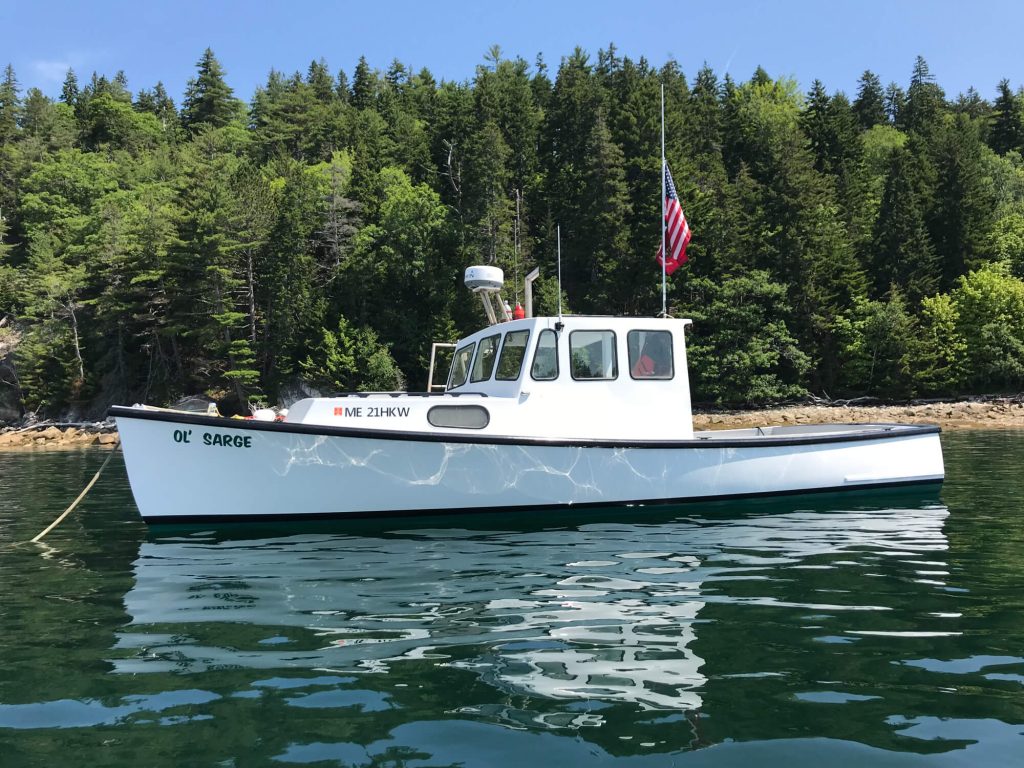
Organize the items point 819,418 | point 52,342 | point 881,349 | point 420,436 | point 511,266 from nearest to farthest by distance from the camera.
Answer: point 420,436
point 819,418
point 881,349
point 52,342
point 511,266

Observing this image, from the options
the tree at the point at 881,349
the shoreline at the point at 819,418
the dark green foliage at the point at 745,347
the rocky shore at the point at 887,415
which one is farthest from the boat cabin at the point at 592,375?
the tree at the point at 881,349

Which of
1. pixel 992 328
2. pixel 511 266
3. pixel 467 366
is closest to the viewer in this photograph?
pixel 467 366

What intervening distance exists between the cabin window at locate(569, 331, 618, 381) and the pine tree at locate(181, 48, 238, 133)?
99779mm

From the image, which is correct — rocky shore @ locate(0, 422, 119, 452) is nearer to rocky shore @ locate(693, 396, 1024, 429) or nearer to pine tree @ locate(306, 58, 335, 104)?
rocky shore @ locate(693, 396, 1024, 429)

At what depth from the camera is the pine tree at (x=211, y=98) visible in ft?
318

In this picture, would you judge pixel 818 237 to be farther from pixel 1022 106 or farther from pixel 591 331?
pixel 1022 106

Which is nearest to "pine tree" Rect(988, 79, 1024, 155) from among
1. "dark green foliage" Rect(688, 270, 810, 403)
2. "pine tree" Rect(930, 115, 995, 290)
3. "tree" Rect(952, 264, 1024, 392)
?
"pine tree" Rect(930, 115, 995, 290)

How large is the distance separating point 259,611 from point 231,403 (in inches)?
141

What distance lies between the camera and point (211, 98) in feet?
319

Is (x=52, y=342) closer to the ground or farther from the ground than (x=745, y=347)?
farther from the ground

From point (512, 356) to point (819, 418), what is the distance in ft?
107

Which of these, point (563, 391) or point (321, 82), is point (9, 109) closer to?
point (321, 82)

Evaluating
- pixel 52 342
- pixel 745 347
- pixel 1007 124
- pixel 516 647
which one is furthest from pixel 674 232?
pixel 1007 124

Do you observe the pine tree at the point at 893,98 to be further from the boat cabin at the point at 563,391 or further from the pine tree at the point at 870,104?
the boat cabin at the point at 563,391
